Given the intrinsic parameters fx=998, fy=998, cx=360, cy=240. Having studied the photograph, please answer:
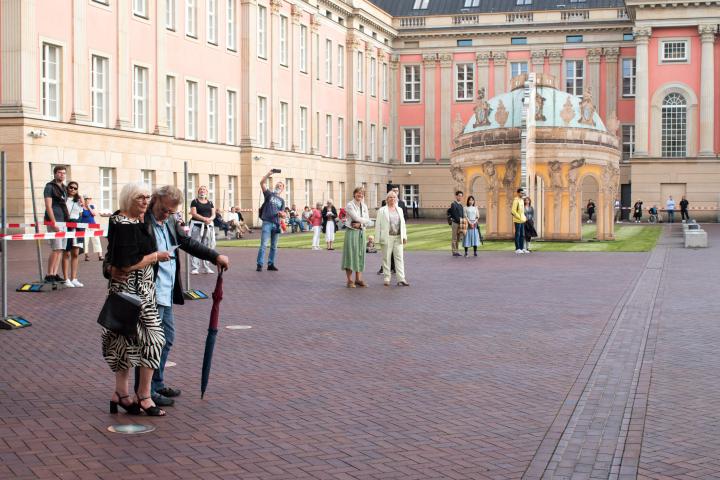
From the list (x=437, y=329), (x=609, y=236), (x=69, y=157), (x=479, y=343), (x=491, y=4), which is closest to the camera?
(x=479, y=343)

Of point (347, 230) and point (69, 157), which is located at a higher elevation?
point (69, 157)

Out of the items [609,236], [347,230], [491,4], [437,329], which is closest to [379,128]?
[491,4]

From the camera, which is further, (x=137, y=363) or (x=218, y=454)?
(x=137, y=363)

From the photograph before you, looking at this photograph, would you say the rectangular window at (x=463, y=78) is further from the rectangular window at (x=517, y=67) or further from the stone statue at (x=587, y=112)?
the stone statue at (x=587, y=112)

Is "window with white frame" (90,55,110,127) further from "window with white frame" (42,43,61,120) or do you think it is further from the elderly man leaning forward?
the elderly man leaning forward

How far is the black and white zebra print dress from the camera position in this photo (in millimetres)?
7570

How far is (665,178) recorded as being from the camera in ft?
211

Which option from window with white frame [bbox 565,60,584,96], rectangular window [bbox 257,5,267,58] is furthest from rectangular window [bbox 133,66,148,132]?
window with white frame [bbox 565,60,584,96]

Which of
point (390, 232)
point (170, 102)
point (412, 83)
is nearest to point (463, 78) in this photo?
point (412, 83)

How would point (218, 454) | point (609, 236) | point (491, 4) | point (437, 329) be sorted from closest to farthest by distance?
1. point (218, 454)
2. point (437, 329)
3. point (609, 236)
4. point (491, 4)

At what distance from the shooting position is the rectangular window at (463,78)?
73562 millimetres

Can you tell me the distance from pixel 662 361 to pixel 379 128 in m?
62.1

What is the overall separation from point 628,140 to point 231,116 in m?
32.1

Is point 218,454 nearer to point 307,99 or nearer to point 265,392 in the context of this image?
point 265,392
